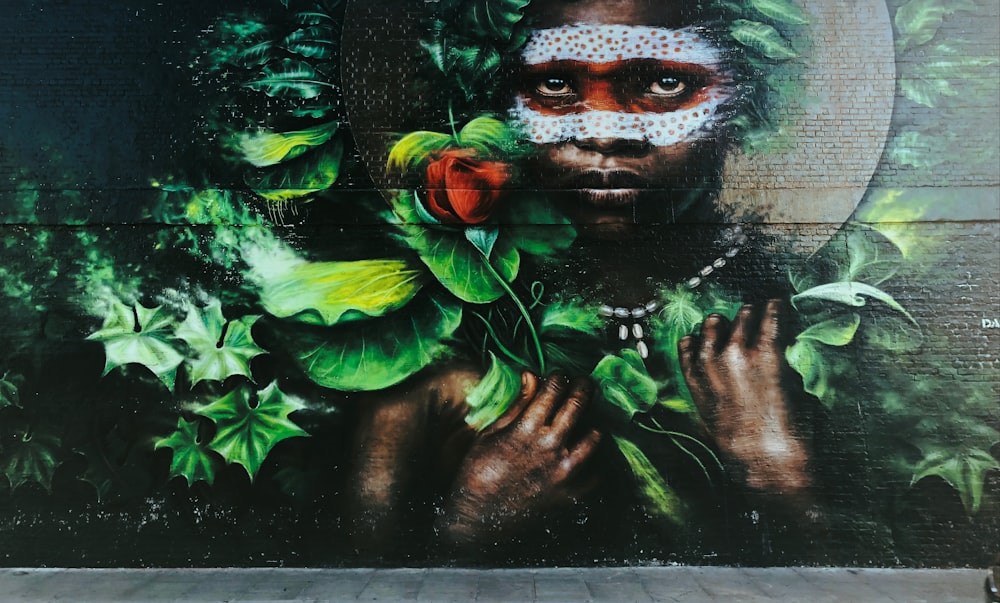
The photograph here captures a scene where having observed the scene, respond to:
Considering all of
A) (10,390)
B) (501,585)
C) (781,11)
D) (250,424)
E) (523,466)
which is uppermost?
(781,11)

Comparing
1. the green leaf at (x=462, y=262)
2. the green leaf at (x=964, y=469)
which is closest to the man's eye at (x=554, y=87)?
the green leaf at (x=462, y=262)

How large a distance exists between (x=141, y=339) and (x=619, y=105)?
6.18m

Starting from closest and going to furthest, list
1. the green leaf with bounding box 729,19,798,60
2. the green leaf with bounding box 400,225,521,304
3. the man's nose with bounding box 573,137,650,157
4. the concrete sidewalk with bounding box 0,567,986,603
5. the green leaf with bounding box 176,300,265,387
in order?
the concrete sidewalk with bounding box 0,567,986,603, the green leaf with bounding box 176,300,265,387, the green leaf with bounding box 400,225,521,304, the man's nose with bounding box 573,137,650,157, the green leaf with bounding box 729,19,798,60

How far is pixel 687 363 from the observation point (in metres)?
7.20

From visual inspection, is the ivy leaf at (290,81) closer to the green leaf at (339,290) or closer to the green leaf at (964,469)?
the green leaf at (339,290)

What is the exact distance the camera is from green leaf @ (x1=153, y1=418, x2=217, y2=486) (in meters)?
7.08

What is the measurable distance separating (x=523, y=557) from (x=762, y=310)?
3.88 metres

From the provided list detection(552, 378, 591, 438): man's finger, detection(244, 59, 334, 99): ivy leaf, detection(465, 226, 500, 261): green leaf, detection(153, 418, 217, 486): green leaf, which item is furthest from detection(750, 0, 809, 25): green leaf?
detection(153, 418, 217, 486): green leaf

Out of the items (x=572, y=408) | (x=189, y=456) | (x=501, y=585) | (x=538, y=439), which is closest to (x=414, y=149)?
(x=572, y=408)

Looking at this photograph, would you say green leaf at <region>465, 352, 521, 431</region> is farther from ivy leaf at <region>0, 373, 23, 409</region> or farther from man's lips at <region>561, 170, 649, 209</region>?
ivy leaf at <region>0, 373, 23, 409</region>

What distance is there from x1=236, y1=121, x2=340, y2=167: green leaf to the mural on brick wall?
5 cm

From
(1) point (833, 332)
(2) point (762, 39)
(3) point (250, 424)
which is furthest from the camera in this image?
(2) point (762, 39)

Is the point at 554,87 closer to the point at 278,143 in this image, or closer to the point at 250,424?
the point at 278,143

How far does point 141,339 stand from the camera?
7258mm
